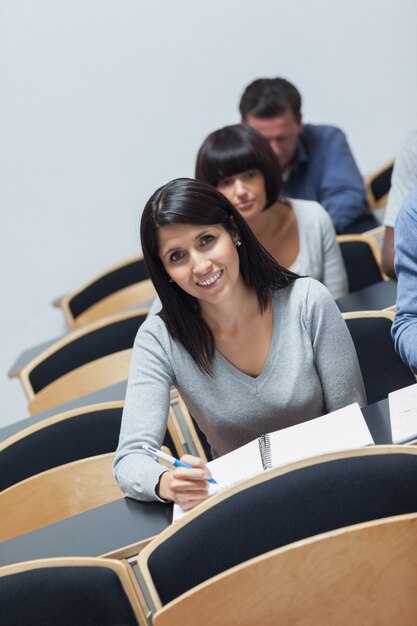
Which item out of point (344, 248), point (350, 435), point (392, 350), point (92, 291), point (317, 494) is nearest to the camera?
point (317, 494)

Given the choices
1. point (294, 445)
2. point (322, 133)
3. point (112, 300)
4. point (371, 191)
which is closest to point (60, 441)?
point (294, 445)

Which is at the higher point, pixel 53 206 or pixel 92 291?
pixel 53 206

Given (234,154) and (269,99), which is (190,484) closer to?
(234,154)

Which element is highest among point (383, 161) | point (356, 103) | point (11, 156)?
point (11, 156)

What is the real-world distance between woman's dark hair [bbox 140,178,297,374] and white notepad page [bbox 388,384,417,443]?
41 cm

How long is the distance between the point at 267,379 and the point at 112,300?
201 cm

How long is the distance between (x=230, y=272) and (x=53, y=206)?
9.36 ft

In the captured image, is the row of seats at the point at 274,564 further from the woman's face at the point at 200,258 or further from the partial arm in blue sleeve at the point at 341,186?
the partial arm in blue sleeve at the point at 341,186

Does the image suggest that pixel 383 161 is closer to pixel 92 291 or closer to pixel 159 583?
pixel 92 291

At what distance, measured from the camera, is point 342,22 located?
5.14 meters

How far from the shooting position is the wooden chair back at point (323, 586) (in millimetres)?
1570

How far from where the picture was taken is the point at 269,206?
10.8 ft

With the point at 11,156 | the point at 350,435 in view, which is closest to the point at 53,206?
the point at 11,156

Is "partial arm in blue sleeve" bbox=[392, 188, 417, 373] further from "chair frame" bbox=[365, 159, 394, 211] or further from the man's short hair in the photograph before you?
"chair frame" bbox=[365, 159, 394, 211]
